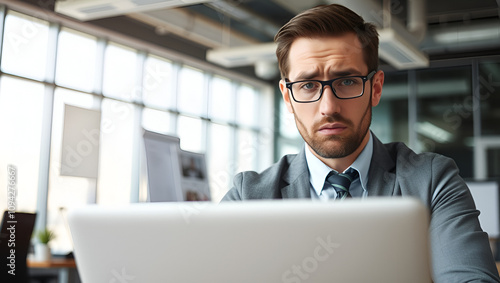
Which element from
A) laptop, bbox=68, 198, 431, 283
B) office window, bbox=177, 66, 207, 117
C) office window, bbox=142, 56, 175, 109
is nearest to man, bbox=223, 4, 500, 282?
laptop, bbox=68, 198, 431, 283

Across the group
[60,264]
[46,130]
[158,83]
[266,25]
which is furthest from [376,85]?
[266,25]

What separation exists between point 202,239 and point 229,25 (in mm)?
9161

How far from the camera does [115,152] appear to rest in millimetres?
8562

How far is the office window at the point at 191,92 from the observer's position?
32.6ft

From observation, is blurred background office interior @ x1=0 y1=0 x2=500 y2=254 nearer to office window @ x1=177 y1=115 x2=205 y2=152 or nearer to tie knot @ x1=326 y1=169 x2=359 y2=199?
office window @ x1=177 y1=115 x2=205 y2=152

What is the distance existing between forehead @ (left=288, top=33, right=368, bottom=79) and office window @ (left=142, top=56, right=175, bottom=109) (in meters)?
7.78

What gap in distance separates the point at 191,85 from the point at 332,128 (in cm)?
894

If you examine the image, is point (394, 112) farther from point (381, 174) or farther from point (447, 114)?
point (381, 174)

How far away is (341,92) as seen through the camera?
147 cm

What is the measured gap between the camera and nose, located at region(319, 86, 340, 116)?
140 centimetres

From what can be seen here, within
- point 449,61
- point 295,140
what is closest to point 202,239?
point 449,61

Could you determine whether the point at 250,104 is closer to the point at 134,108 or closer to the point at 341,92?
the point at 134,108

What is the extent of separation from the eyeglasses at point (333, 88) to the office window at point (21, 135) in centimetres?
624

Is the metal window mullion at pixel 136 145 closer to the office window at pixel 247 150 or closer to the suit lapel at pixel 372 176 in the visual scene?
the office window at pixel 247 150
